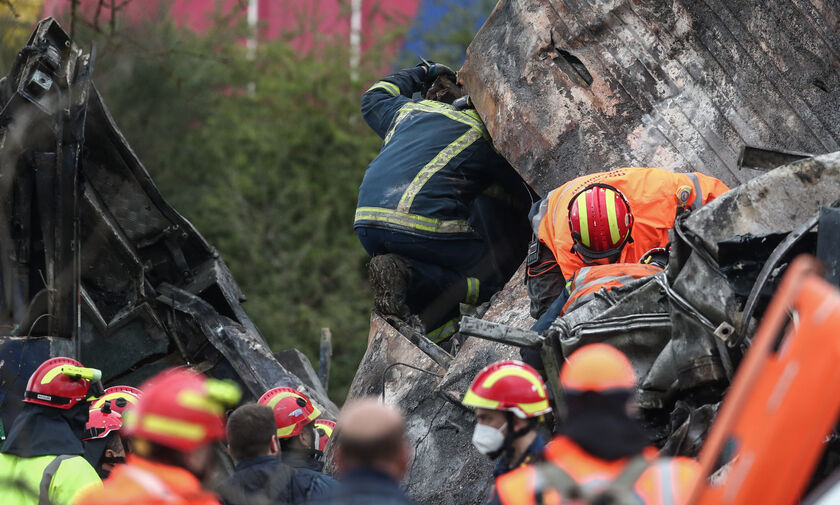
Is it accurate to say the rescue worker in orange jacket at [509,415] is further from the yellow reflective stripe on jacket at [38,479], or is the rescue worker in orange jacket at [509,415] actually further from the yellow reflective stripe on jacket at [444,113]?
the yellow reflective stripe on jacket at [444,113]

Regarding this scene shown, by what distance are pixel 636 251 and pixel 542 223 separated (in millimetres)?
525

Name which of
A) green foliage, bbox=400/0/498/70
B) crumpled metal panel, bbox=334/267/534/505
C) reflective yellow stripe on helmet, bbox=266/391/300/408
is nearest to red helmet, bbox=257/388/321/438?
reflective yellow stripe on helmet, bbox=266/391/300/408

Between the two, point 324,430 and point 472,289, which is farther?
point 472,289

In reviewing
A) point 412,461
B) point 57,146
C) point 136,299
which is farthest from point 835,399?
point 136,299

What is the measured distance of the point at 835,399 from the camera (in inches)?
70.7

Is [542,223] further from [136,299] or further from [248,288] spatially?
[248,288]

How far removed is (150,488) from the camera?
97.7 inches

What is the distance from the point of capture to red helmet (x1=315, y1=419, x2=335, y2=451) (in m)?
6.26

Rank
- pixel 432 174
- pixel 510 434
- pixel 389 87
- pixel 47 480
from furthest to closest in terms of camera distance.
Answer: pixel 389 87, pixel 432 174, pixel 47 480, pixel 510 434

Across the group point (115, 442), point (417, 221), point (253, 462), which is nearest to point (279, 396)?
point (115, 442)

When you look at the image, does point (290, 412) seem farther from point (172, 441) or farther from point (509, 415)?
point (172, 441)

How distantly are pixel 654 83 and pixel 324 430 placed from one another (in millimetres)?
2860

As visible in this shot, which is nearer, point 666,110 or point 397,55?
point 666,110

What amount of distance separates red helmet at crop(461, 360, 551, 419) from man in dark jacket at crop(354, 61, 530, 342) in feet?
12.0
